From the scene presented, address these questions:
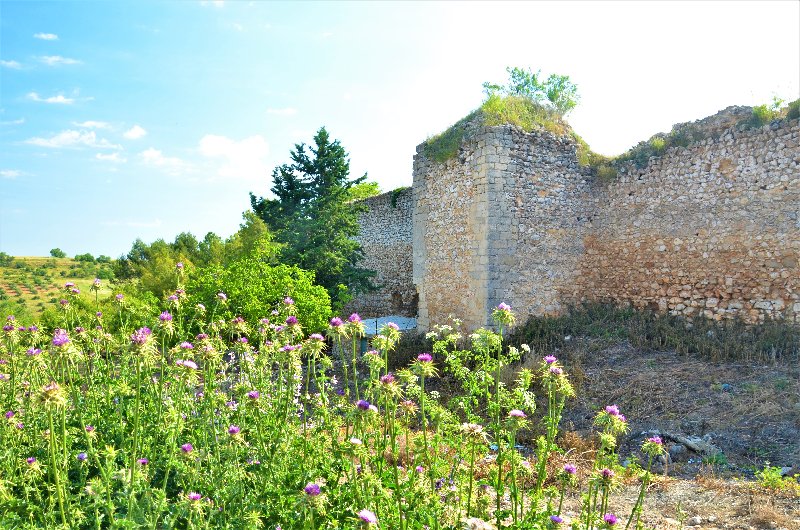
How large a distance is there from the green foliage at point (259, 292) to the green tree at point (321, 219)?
7.52ft

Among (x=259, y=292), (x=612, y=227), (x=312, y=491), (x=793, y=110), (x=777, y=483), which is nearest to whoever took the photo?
(x=312, y=491)

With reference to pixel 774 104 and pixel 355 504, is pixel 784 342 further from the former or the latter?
pixel 355 504

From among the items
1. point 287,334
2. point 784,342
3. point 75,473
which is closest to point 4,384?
point 75,473

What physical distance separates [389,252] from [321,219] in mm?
3892

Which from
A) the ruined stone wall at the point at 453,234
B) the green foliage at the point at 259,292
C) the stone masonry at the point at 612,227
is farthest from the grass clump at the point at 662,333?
the green foliage at the point at 259,292

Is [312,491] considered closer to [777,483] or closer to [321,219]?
[777,483]

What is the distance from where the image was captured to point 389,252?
19.0 m

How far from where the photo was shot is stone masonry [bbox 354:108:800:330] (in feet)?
30.3

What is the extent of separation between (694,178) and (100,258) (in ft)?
178

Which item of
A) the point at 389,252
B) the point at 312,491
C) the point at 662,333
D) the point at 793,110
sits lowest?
the point at 662,333

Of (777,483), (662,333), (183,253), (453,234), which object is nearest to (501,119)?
(453,234)

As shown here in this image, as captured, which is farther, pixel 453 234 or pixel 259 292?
pixel 259 292

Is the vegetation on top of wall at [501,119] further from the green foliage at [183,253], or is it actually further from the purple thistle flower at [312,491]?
the purple thistle flower at [312,491]

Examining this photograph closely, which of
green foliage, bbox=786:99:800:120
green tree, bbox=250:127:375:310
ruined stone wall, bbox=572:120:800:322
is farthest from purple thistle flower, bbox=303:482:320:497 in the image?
green tree, bbox=250:127:375:310
